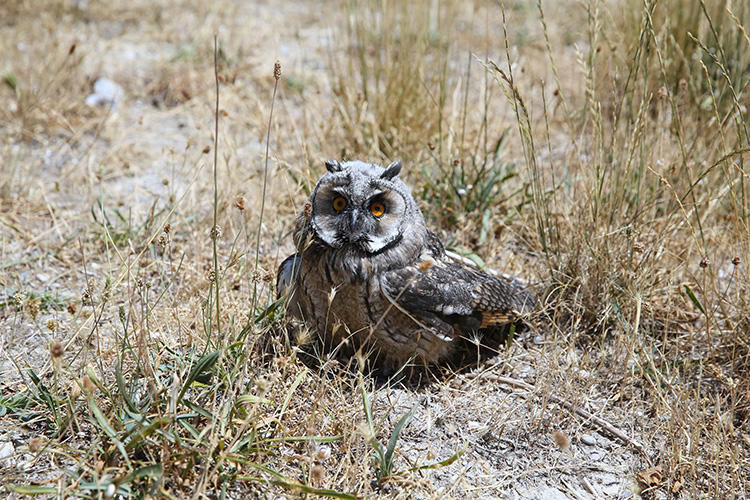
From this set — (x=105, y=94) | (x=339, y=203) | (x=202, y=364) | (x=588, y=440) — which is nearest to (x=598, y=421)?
(x=588, y=440)

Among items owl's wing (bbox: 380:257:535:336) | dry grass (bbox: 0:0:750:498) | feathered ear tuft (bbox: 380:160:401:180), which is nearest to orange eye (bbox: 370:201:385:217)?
feathered ear tuft (bbox: 380:160:401:180)

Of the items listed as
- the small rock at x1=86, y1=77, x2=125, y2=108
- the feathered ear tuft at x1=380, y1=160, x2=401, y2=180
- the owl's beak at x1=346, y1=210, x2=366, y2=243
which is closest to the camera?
the owl's beak at x1=346, y1=210, x2=366, y2=243

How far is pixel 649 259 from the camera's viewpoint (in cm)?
300

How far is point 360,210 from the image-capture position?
8.28 ft

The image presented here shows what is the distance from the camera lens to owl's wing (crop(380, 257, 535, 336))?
2.61 metres

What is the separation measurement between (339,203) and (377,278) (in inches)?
13.6

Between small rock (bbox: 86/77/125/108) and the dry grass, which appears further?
small rock (bbox: 86/77/125/108)

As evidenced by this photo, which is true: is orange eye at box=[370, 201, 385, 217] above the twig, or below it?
above

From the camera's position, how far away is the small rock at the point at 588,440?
2.54m

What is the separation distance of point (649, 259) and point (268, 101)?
322cm

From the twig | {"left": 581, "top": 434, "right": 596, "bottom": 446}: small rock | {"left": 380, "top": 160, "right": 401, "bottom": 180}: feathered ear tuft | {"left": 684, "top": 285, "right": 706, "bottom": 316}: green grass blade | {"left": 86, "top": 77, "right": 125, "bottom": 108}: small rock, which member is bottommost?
{"left": 581, "top": 434, "right": 596, "bottom": 446}: small rock

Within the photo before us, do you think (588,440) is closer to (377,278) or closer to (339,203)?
(377,278)

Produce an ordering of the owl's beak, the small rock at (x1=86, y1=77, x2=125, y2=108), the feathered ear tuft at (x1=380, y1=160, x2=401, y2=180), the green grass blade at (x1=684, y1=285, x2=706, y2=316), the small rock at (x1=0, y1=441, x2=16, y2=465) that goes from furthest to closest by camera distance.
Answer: the small rock at (x1=86, y1=77, x2=125, y2=108) < the green grass blade at (x1=684, y1=285, x2=706, y2=316) < the feathered ear tuft at (x1=380, y1=160, x2=401, y2=180) < the owl's beak < the small rock at (x1=0, y1=441, x2=16, y2=465)

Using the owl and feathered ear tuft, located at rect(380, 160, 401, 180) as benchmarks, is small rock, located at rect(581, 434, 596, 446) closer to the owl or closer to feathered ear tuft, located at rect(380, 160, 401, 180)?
the owl
